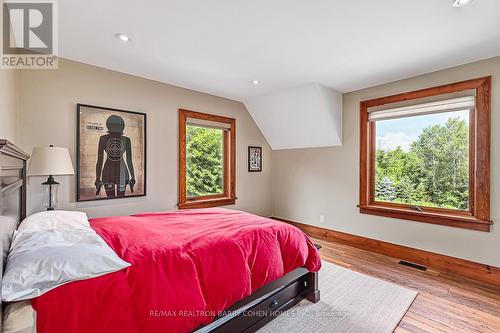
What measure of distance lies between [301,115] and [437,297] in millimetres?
2844

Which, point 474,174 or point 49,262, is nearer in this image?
point 49,262

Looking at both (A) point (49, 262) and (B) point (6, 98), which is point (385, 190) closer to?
(A) point (49, 262)

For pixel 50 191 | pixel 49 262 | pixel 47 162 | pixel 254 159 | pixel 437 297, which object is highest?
pixel 254 159

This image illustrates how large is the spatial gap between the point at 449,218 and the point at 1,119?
442 cm

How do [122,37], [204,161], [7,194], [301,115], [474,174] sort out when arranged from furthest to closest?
[204,161], [301,115], [474,174], [122,37], [7,194]

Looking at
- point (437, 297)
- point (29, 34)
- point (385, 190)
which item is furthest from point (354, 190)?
point (29, 34)

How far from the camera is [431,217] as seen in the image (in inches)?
120

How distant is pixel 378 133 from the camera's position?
362 centimetres

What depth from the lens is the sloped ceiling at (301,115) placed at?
3.66 metres

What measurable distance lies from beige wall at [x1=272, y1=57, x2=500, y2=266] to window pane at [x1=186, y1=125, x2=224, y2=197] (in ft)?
4.37

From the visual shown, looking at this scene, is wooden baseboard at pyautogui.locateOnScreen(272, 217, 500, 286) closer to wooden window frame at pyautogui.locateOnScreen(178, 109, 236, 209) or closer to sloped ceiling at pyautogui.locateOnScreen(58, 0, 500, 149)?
wooden window frame at pyautogui.locateOnScreen(178, 109, 236, 209)

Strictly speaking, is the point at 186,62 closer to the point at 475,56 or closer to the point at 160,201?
the point at 160,201

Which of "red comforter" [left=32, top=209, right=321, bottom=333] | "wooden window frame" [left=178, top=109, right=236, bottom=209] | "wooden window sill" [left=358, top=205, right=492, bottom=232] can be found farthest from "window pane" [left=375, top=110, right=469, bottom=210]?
"wooden window frame" [left=178, top=109, right=236, bottom=209]

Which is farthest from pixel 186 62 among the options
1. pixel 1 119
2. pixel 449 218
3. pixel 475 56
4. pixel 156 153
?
pixel 449 218
